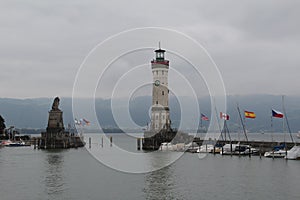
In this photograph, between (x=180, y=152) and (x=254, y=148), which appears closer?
(x=254, y=148)

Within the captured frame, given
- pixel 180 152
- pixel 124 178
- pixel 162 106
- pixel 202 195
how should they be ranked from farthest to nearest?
pixel 162 106 < pixel 180 152 < pixel 124 178 < pixel 202 195

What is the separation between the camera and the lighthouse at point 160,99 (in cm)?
11262

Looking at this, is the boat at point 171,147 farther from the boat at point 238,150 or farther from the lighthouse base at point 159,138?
the boat at point 238,150

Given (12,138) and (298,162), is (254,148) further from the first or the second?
(12,138)

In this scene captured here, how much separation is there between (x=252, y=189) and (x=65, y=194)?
68.7 feet

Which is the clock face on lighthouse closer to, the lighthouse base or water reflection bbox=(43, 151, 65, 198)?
the lighthouse base

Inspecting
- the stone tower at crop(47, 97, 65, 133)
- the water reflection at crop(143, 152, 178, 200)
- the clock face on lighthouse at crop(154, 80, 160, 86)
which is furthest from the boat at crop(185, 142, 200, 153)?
the stone tower at crop(47, 97, 65, 133)

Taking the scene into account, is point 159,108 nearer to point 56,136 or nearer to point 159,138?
point 159,138

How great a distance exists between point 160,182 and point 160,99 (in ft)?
207

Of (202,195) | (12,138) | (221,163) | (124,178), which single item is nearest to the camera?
(202,195)

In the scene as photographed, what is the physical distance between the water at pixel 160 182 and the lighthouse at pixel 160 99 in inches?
1638

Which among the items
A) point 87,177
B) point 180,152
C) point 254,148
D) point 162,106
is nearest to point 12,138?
point 162,106

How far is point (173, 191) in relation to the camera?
4509 centimetres

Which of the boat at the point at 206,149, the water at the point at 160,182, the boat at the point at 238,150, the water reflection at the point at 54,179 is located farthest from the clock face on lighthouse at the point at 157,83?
the water reflection at the point at 54,179
